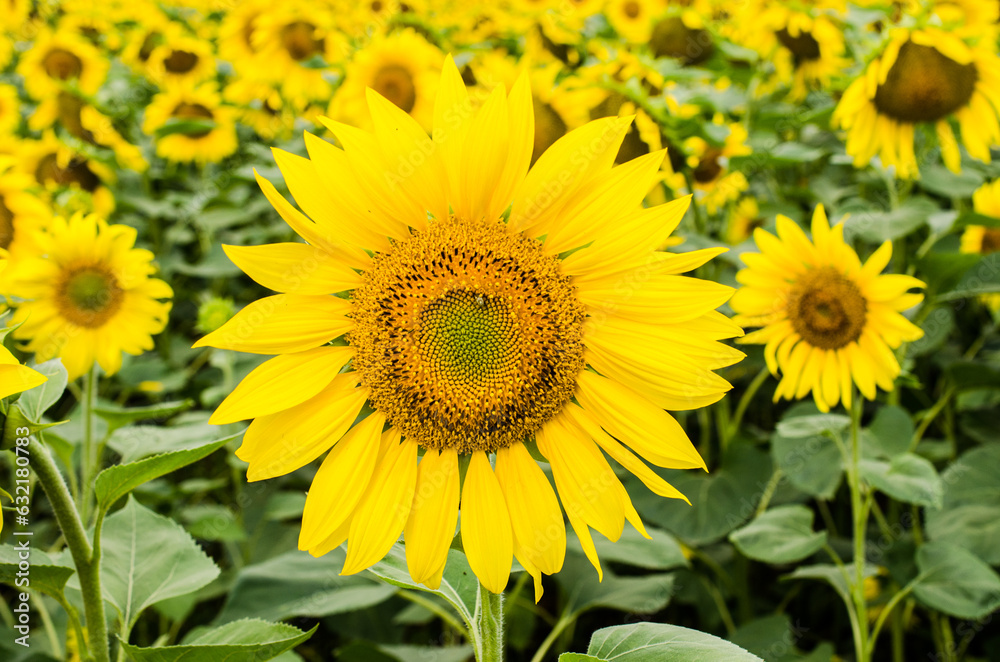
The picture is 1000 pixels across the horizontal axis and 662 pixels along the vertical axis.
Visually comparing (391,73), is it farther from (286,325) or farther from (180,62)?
(286,325)

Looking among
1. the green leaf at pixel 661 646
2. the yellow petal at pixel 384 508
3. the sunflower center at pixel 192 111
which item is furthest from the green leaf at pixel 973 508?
the sunflower center at pixel 192 111

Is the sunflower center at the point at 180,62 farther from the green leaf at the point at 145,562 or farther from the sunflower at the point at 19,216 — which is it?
the green leaf at the point at 145,562

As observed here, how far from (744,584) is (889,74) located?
1.48 meters

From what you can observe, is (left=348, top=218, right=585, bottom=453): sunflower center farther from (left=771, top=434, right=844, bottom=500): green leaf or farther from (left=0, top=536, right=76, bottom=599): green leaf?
(left=771, top=434, right=844, bottom=500): green leaf

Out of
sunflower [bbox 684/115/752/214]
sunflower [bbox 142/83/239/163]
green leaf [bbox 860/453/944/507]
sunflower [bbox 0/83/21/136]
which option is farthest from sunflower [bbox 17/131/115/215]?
green leaf [bbox 860/453/944/507]

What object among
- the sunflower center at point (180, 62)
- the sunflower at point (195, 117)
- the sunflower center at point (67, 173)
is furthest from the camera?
the sunflower center at point (180, 62)

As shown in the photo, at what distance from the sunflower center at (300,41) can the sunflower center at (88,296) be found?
1.82 m

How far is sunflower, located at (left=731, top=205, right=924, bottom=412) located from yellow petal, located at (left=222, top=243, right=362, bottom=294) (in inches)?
40.9

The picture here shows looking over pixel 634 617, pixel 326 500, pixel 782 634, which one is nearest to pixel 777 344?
pixel 782 634

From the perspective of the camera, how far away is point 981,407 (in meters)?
2.45

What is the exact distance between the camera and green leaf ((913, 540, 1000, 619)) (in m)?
1.57

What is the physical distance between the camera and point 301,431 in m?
0.89

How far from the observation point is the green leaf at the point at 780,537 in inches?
61.8

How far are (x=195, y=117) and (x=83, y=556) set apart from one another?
2.81 metres
